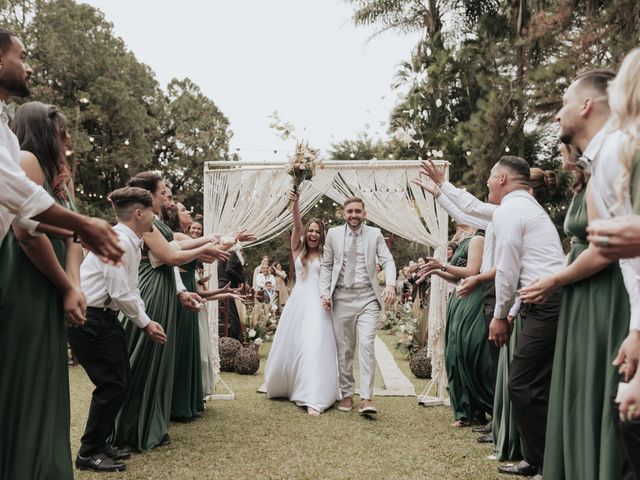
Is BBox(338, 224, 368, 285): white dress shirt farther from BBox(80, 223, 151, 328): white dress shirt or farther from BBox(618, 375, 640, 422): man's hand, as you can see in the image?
BBox(618, 375, 640, 422): man's hand

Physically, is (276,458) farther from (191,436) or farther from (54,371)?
(54,371)

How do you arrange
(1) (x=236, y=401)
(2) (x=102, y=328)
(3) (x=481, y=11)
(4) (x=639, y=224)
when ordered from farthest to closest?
(3) (x=481, y=11) → (1) (x=236, y=401) → (2) (x=102, y=328) → (4) (x=639, y=224)

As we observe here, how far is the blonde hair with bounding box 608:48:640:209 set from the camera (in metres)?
2.18

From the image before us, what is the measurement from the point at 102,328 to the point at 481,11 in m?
22.3

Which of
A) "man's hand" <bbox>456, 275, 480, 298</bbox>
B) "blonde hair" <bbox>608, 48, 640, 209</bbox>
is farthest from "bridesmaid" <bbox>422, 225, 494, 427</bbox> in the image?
"blonde hair" <bbox>608, 48, 640, 209</bbox>

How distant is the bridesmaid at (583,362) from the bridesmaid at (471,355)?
2.99 meters

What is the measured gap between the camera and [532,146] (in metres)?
21.0

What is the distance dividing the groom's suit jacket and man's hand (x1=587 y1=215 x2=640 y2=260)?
5459 mm

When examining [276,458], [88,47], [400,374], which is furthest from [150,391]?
[88,47]

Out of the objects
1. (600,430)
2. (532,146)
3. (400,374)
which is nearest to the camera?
(600,430)

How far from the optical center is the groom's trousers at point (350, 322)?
7.34 metres


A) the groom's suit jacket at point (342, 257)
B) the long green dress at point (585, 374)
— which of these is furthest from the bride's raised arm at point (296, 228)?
the long green dress at point (585, 374)

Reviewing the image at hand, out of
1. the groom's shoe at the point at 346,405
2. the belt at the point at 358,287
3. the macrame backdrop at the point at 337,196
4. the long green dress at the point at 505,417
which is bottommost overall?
the groom's shoe at the point at 346,405

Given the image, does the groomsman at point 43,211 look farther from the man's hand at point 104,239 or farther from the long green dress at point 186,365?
the long green dress at point 186,365
